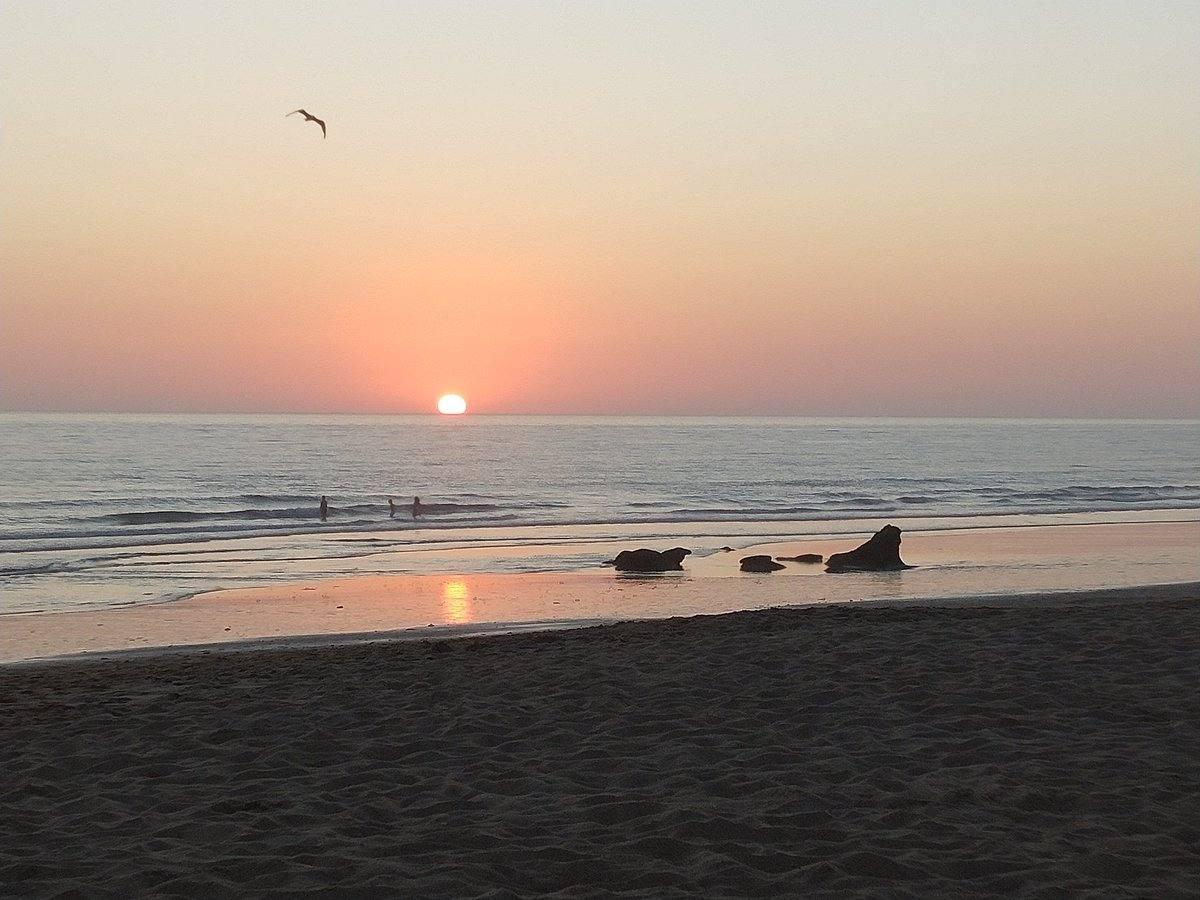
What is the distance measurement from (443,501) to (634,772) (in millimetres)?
46811

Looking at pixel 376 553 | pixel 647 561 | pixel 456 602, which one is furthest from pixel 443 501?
pixel 456 602

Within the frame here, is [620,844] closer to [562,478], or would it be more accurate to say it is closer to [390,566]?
[390,566]

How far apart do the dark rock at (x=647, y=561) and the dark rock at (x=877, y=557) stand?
3.13 m

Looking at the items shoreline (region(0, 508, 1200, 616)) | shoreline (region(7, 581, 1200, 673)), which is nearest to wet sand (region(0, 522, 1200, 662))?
shoreline (region(7, 581, 1200, 673))

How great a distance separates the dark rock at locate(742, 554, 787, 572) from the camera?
22.8 m

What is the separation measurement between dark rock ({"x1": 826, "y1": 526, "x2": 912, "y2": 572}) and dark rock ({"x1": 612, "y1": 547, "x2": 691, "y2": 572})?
10.3ft

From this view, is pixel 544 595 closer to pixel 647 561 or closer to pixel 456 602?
pixel 456 602

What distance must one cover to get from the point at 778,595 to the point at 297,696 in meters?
10.8

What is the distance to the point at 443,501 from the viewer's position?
2094 inches

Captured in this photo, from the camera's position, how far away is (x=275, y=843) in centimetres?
587

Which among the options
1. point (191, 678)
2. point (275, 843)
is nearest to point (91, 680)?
point (191, 678)

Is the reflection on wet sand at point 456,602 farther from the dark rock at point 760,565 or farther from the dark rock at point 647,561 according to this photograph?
the dark rock at point 760,565

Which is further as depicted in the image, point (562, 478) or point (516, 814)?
point (562, 478)

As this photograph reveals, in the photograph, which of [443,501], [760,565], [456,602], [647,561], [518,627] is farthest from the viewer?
[443,501]
